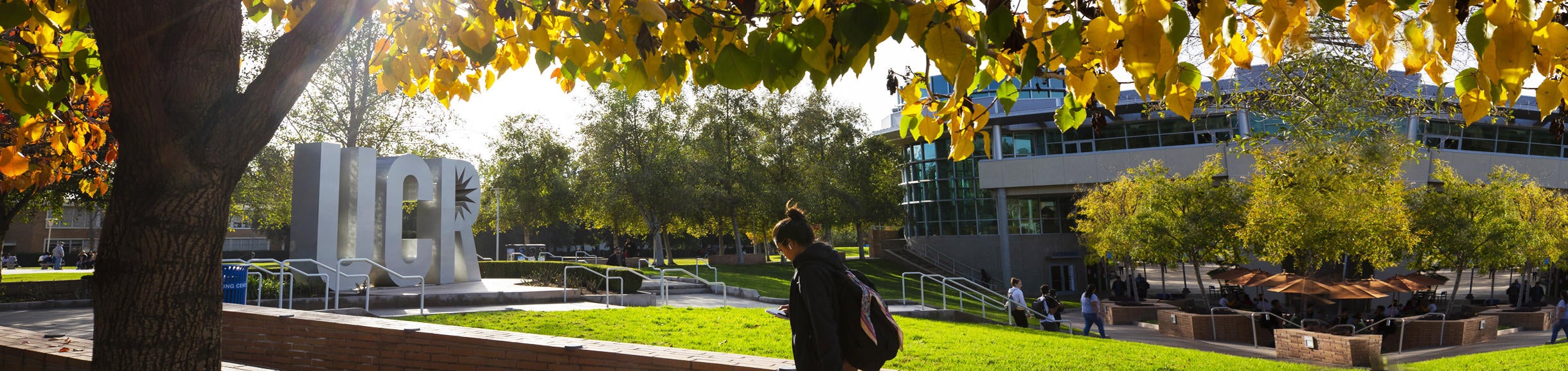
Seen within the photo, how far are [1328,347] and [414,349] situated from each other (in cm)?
1488

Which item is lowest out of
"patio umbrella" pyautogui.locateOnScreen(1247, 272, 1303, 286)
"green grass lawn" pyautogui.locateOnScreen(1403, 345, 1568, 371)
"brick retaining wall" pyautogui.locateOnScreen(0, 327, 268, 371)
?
"green grass lawn" pyautogui.locateOnScreen(1403, 345, 1568, 371)

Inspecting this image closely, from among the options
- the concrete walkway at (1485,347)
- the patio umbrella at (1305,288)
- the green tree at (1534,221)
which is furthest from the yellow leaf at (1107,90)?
the green tree at (1534,221)

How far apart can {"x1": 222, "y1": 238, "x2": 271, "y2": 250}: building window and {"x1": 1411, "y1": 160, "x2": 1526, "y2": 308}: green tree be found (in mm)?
63347

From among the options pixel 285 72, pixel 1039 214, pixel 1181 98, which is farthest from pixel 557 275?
pixel 1039 214

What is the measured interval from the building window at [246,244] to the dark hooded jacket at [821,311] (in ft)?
220

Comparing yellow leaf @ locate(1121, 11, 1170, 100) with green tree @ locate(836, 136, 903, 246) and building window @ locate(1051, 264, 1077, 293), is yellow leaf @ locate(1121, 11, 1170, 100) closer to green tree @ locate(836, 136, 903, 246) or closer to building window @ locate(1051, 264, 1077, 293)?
green tree @ locate(836, 136, 903, 246)

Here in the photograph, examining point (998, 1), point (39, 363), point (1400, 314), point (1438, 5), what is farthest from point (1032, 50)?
point (1400, 314)

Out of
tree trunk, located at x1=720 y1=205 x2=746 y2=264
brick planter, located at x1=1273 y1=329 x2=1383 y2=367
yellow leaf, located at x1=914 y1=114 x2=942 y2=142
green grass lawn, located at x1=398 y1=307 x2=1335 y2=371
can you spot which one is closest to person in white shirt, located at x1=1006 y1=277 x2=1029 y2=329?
brick planter, located at x1=1273 y1=329 x2=1383 y2=367

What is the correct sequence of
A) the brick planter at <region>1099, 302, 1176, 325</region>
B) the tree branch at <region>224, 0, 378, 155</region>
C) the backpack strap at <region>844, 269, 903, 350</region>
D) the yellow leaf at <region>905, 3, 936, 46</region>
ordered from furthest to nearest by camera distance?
1. the brick planter at <region>1099, 302, 1176, 325</region>
2. the backpack strap at <region>844, 269, 903, 350</region>
3. the tree branch at <region>224, 0, 378, 155</region>
4. the yellow leaf at <region>905, 3, 936, 46</region>

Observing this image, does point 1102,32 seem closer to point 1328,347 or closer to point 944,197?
point 1328,347

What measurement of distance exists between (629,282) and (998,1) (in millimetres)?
17086

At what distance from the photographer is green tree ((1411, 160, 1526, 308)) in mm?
25688

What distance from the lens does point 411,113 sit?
3150 cm

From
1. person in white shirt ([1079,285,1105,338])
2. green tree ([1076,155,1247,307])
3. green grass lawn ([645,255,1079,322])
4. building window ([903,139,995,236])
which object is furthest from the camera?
building window ([903,139,995,236])
